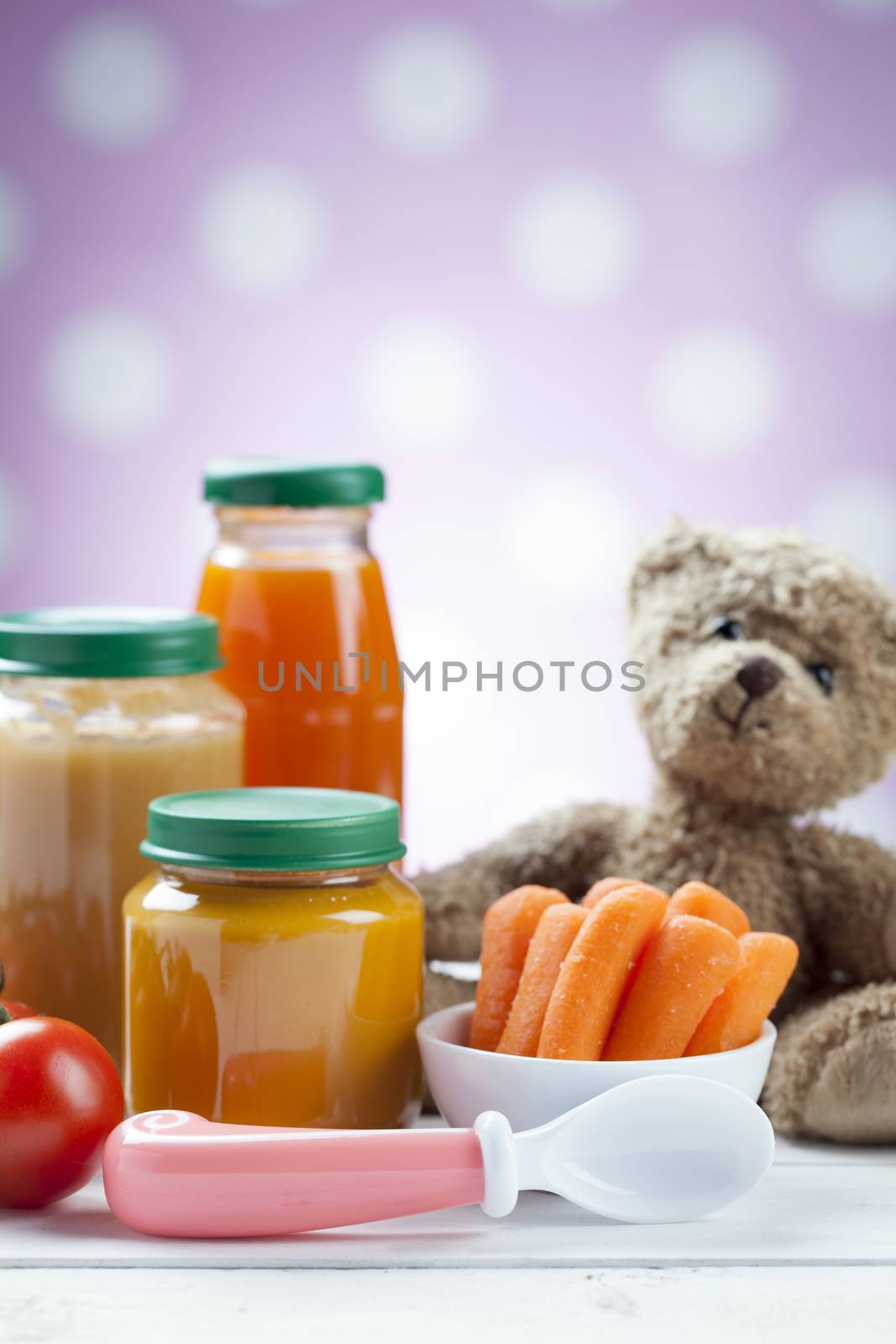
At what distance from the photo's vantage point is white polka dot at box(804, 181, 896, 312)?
1.63 m

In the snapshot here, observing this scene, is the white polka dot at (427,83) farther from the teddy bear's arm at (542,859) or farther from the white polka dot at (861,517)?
the teddy bear's arm at (542,859)

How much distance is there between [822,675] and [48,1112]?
0.54 meters

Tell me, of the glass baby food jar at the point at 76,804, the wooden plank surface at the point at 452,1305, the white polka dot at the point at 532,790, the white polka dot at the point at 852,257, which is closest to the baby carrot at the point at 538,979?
the wooden plank surface at the point at 452,1305

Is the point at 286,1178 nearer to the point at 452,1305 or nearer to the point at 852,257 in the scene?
the point at 452,1305

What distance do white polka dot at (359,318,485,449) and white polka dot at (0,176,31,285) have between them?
1.18ft

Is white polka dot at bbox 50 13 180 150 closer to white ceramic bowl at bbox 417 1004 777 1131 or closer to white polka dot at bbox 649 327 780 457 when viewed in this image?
white polka dot at bbox 649 327 780 457

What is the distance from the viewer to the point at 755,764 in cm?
97

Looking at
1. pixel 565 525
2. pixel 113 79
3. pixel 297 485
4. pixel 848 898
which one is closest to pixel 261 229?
pixel 113 79

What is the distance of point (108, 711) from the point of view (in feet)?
3.06

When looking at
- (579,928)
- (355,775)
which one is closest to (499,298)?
(355,775)

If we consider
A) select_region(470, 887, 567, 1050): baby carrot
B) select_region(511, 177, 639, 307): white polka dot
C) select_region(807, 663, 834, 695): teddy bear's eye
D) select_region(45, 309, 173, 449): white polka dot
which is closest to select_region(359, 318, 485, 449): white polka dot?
select_region(511, 177, 639, 307): white polka dot

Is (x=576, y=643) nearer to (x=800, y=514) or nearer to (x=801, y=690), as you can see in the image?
(x=800, y=514)

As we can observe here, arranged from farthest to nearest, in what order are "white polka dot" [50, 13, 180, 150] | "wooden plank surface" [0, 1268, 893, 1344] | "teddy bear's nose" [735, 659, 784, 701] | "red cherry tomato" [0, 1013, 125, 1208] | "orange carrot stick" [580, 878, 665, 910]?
"white polka dot" [50, 13, 180, 150], "teddy bear's nose" [735, 659, 784, 701], "orange carrot stick" [580, 878, 665, 910], "red cherry tomato" [0, 1013, 125, 1208], "wooden plank surface" [0, 1268, 893, 1344]

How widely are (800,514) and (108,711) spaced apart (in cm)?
95
